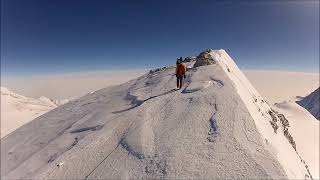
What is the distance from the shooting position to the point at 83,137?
49.9ft

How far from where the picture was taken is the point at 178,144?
1143cm

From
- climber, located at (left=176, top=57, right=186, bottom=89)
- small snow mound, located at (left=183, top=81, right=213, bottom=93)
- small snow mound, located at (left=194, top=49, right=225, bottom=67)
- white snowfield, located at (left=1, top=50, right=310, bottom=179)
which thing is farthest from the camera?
small snow mound, located at (left=194, top=49, right=225, bottom=67)

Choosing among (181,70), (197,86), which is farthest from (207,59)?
(197,86)

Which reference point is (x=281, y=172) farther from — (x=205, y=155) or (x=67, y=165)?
(x=67, y=165)

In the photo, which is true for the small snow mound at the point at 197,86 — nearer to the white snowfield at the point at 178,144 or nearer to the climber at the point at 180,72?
the white snowfield at the point at 178,144

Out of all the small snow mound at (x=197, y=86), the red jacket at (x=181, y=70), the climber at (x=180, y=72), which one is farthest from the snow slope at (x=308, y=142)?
the red jacket at (x=181, y=70)

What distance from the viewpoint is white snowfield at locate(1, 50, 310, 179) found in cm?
1004

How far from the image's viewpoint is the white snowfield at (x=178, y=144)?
10039 mm

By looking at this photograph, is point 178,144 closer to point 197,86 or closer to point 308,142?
point 197,86

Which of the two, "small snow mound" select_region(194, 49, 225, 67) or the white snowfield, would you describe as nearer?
the white snowfield

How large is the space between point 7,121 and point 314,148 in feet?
562

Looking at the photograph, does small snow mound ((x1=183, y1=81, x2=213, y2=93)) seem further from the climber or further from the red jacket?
the red jacket

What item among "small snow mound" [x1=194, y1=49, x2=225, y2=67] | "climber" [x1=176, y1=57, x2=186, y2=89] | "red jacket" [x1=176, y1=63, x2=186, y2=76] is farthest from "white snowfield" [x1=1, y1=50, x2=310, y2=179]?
"small snow mound" [x1=194, y1=49, x2=225, y2=67]

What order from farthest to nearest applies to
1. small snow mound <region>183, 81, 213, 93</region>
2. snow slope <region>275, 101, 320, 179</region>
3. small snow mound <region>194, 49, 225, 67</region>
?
snow slope <region>275, 101, 320, 179</region>
small snow mound <region>194, 49, 225, 67</region>
small snow mound <region>183, 81, 213, 93</region>
